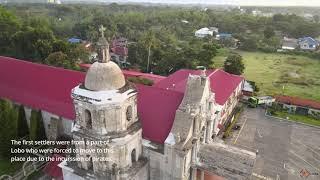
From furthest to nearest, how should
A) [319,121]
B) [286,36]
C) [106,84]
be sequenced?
[286,36] < [319,121] < [106,84]

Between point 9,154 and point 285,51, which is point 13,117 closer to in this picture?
point 9,154

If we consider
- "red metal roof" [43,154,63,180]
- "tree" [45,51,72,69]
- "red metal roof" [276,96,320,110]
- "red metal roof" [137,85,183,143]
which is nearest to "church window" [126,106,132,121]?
"red metal roof" [137,85,183,143]

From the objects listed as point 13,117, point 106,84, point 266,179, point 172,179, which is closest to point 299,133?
point 266,179

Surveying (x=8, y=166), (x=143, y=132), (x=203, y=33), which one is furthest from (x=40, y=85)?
(x=203, y=33)

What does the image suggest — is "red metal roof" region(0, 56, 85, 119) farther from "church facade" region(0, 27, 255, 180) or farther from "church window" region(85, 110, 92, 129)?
"church facade" region(0, 27, 255, 180)

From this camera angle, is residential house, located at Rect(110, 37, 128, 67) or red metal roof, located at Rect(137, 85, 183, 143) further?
residential house, located at Rect(110, 37, 128, 67)

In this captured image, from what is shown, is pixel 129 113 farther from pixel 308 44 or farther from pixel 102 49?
pixel 308 44
